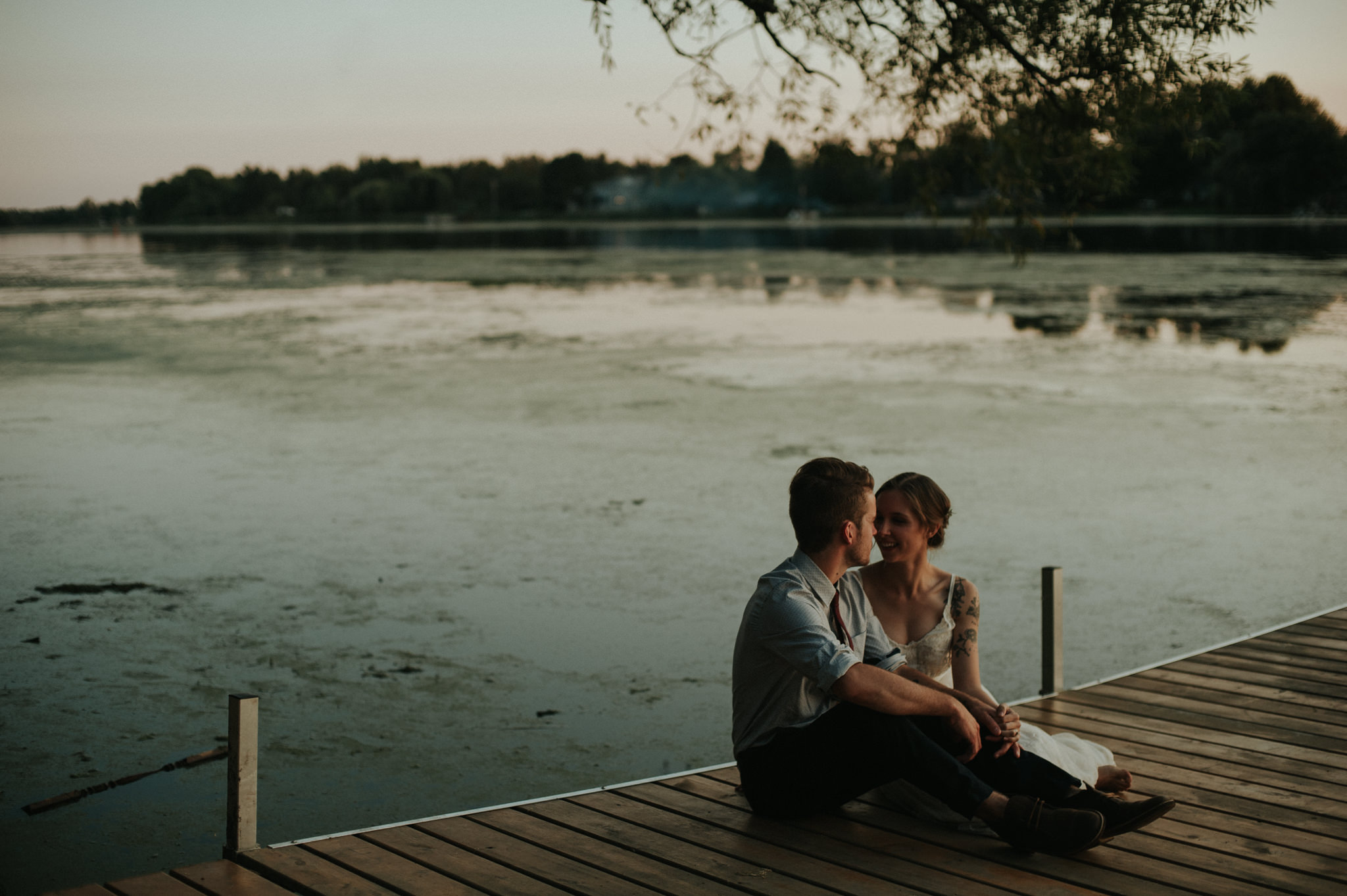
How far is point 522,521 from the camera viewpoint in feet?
26.1

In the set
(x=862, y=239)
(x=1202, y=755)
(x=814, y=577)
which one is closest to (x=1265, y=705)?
(x=1202, y=755)

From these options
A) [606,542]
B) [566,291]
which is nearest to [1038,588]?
[606,542]

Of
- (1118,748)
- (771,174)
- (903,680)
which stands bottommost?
(1118,748)

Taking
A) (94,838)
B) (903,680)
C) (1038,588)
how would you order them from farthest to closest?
(1038,588)
(94,838)
(903,680)

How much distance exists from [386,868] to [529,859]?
0.34 meters

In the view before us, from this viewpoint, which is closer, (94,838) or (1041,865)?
(1041,865)

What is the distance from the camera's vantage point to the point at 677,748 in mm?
4840

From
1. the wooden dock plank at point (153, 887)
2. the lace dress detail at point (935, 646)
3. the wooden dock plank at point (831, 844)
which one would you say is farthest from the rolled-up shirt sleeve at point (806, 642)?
the wooden dock plank at point (153, 887)

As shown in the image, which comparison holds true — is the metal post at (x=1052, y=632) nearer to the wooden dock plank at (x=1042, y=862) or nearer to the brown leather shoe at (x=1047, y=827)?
the wooden dock plank at (x=1042, y=862)

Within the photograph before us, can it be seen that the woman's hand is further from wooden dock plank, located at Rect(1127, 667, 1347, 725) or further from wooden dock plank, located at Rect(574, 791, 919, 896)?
wooden dock plank, located at Rect(1127, 667, 1347, 725)

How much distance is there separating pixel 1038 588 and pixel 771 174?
129322 mm

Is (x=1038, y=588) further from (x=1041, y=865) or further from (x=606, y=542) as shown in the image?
(x=1041, y=865)

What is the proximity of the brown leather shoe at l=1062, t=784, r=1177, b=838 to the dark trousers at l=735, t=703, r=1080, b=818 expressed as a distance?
0.31 ft

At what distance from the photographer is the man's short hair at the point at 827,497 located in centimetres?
293
